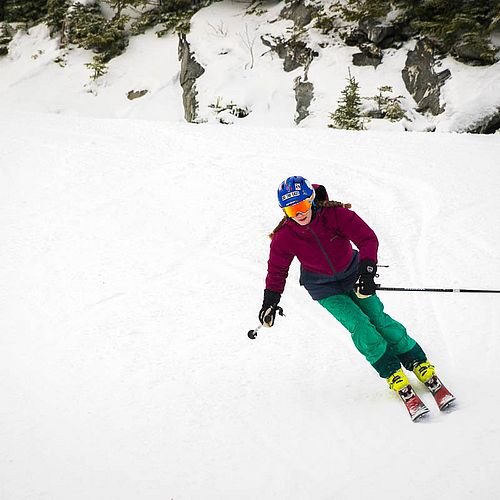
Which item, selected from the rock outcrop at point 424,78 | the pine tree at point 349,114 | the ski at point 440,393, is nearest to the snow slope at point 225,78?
the rock outcrop at point 424,78

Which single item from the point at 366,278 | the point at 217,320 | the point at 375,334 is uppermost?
the point at 366,278

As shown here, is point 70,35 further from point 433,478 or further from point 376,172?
point 433,478

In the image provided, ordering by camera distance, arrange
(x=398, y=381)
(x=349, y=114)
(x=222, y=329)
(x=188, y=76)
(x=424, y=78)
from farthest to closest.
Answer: (x=188, y=76) → (x=424, y=78) → (x=349, y=114) → (x=222, y=329) → (x=398, y=381)

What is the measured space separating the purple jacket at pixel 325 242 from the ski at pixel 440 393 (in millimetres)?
1014

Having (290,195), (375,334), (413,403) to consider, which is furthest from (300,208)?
(413,403)

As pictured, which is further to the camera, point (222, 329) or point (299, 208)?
point (222, 329)

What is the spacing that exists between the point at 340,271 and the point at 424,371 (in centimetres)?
98

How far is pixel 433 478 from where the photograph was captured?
2.70 meters

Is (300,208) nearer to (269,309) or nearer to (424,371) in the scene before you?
(269,309)

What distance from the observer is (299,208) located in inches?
134

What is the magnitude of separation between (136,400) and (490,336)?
3.20 m

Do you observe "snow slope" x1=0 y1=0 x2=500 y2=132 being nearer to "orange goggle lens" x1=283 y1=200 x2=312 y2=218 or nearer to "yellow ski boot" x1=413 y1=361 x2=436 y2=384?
"yellow ski boot" x1=413 y1=361 x2=436 y2=384

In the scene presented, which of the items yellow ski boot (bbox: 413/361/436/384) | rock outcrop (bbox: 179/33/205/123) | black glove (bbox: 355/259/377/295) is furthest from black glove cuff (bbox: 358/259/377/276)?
rock outcrop (bbox: 179/33/205/123)

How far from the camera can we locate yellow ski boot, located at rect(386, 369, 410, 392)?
3439mm
